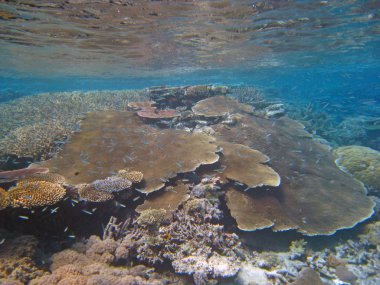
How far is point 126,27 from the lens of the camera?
17.2 metres

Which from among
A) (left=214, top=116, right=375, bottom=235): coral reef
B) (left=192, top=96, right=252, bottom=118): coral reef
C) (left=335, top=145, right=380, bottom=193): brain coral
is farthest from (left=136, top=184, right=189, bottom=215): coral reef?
(left=335, top=145, right=380, bottom=193): brain coral

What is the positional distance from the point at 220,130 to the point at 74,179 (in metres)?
5.94

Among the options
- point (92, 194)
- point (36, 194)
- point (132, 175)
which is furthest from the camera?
point (132, 175)

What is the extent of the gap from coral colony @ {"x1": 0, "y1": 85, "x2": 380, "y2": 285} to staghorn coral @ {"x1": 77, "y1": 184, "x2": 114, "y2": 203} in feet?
0.07

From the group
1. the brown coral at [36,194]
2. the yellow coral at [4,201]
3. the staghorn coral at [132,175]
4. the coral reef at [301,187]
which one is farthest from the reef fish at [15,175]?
the coral reef at [301,187]

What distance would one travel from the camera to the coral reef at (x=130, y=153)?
6.90 metres

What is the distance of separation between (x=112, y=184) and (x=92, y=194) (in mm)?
497

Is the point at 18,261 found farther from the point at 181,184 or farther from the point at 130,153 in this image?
the point at 130,153

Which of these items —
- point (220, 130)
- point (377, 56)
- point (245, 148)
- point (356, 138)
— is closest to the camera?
point (245, 148)

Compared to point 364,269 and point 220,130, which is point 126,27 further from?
point 364,269

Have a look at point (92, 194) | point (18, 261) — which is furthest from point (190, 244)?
point (18, 261)

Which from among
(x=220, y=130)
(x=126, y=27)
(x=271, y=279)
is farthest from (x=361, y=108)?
(x=271, y=279)

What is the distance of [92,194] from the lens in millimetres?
5574

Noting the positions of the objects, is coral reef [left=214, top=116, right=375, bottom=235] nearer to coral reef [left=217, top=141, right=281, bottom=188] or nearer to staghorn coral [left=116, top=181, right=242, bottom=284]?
coral reef [left=217, top=141, right=281, bottom=188]
